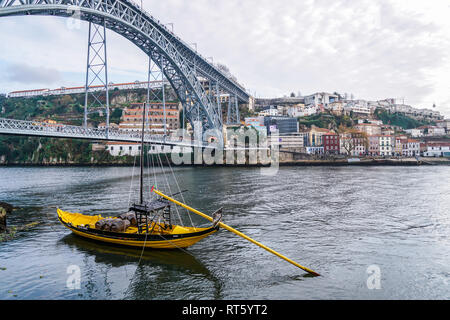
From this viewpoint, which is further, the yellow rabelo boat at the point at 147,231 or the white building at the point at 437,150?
the white building at the point at 437,150

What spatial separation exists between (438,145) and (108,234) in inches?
3122

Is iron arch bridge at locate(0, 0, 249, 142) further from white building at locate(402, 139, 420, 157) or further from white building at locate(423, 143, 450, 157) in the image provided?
white building at locate(423, 143, 450, 157)

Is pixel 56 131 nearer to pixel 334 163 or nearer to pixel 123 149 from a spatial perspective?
pixel 123 149

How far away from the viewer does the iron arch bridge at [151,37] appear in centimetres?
2238

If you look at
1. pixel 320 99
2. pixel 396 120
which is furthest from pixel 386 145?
pixel 396 120

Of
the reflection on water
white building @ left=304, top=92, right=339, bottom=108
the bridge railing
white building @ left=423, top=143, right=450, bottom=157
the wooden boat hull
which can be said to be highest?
white building @ left=304, top=92, right=339, bottom=108

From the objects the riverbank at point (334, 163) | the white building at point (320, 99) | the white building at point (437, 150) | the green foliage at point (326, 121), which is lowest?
the riverbank at point (334, 163)

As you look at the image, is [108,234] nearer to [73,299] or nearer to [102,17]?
[73,299]

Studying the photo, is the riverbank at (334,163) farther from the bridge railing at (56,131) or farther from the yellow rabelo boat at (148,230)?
the yellow rabelo boat at (148,230)

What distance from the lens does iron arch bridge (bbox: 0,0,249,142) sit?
2238 centimetres

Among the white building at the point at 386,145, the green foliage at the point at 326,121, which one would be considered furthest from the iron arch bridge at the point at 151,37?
the white building at the point at 386,145

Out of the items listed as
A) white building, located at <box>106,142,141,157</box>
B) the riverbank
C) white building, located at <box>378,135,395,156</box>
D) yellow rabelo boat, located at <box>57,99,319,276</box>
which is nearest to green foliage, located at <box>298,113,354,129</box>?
white building, located at <box>378,135,395,156</box>

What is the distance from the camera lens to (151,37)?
37750mm

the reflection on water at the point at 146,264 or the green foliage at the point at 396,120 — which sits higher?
the green foliage at the point at 396,120
